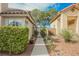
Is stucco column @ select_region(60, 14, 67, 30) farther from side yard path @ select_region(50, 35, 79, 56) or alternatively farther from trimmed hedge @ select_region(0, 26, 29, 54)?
trimmed hedge @ select_region(0, 26, 29, 54)

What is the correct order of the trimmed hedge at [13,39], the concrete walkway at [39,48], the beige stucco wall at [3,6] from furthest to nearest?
1. the concrete walkway at [39,48]
2. the trimmed hedge at [13,39]
3. the beige stucco wall at [3,6]

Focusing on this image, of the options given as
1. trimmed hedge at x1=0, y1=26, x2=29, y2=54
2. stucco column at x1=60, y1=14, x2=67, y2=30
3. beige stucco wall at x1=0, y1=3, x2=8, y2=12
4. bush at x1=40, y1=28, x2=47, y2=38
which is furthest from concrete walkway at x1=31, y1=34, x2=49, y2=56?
beige stucco wall at x1=0, y1=3, x2=8, y2=12

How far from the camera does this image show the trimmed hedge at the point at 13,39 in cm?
746

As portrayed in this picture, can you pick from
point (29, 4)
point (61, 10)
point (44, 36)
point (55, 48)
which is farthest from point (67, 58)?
point (29, 4)

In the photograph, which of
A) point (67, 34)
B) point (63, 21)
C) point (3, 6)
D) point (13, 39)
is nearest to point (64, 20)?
point (63, 21)

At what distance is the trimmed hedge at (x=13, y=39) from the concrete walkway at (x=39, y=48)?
35 centimetres

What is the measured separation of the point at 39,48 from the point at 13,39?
2.81 ft

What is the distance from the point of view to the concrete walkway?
24.9 ft

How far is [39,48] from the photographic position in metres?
7.62

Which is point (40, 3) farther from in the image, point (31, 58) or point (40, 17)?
point (31, 58)

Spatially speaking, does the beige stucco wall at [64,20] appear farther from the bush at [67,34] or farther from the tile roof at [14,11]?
the tile roof at [14,11]

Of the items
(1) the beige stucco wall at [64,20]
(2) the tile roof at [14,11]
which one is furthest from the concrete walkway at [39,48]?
(2) the tile roof at [14,11]

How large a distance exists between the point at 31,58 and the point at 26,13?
1.40 m

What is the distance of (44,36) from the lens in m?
7.63
